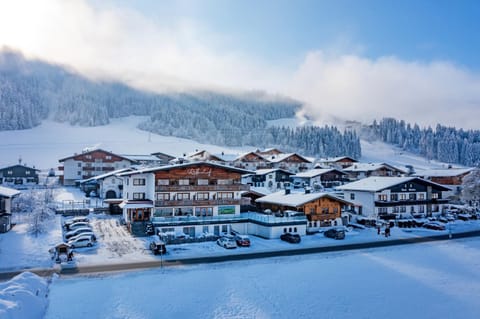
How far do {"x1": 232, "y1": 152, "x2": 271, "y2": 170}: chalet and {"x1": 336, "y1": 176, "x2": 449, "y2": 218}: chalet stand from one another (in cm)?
4530

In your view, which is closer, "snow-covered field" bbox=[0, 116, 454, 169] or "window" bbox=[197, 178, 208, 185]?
"window" bbox=[197, 178, 208, 185]

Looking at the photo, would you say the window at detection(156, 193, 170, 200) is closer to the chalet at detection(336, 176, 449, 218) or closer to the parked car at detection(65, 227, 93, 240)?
the parked car at detection(65, 227, 93, 240)

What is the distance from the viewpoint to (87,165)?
86312 millimetres

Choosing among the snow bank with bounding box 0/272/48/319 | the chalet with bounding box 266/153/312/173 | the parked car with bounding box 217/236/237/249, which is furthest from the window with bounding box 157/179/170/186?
the chalet with bounding box 266/153/312/173

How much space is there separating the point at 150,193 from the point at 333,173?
4855cm

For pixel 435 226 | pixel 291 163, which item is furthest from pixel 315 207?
pixel 291 163

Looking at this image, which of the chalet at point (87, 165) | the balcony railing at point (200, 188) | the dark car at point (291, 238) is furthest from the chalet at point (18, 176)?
the dark car at point (291, 238)

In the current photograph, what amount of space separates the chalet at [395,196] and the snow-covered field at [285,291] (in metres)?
19.8

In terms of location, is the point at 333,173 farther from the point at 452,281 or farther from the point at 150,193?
the point at 452,281

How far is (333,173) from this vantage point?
81.6m

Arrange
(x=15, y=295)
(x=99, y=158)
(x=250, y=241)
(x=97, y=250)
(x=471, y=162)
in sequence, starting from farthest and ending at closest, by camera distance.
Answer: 1. (x=471, y=162)
2. (x=99, y=158)
3. (x=250, y=241)
4. (x=97, y=250)
5. (x=15, y=295)

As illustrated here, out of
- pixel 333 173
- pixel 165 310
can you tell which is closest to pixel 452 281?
pixel 165 310

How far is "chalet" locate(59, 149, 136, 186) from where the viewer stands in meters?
84.4

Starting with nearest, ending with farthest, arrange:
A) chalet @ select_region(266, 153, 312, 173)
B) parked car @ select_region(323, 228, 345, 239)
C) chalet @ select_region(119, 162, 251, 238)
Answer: chalet @ select_region(119, 162, 251, 238), parked car @ select_region(323, 228, 345, 239), chalet @ select_region(266, 153, 312, 173)
